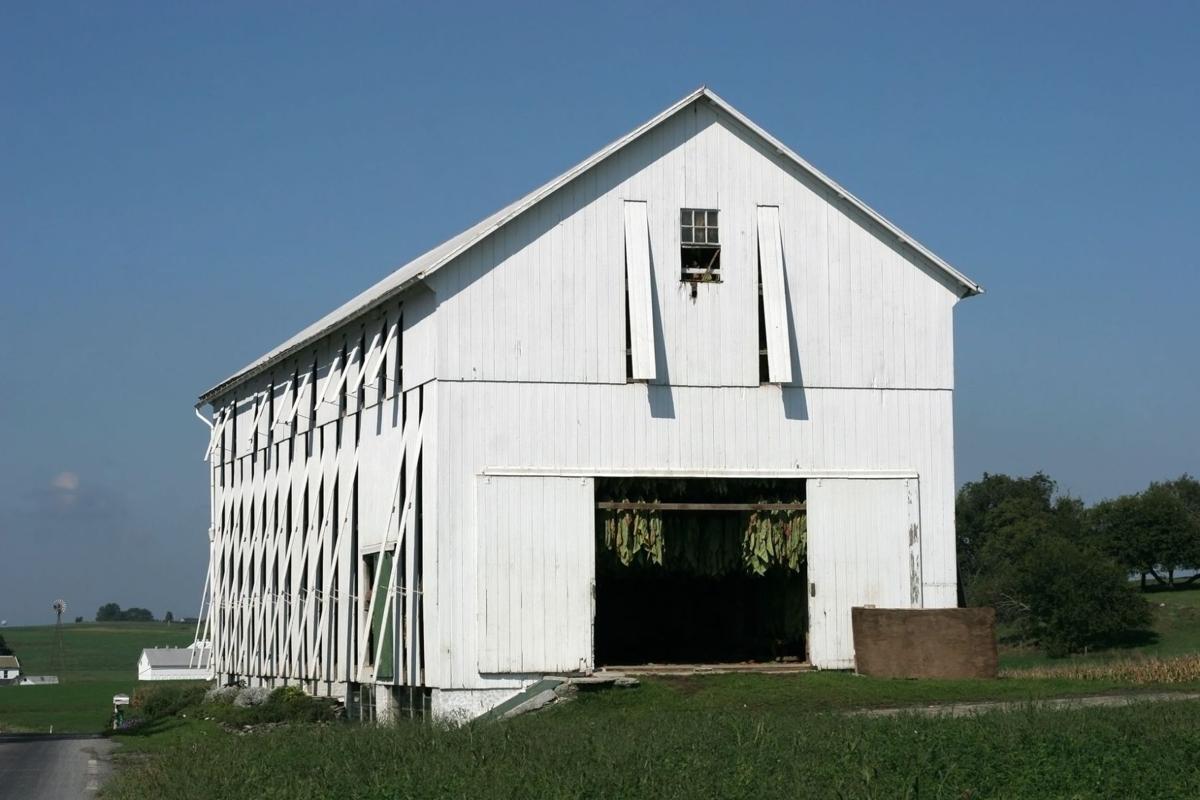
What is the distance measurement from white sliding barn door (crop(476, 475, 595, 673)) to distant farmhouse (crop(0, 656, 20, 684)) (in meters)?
123

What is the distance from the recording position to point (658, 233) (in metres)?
32.7

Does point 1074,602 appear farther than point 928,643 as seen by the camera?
Yes

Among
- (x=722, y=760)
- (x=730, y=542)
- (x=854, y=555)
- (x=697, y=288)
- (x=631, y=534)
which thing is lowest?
(x=722, y=760)

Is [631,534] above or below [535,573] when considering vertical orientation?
above

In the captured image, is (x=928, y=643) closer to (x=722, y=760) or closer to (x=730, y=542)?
(x=730, y=542)

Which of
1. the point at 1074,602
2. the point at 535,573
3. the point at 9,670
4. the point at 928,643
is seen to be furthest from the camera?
the point at 9,670

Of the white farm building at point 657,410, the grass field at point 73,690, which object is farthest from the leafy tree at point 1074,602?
the white farm building at point 657,410

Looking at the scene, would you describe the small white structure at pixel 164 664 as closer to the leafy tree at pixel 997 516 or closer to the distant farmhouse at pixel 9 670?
the distant farmhouse at pixel 9 670

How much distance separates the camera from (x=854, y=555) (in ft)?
107

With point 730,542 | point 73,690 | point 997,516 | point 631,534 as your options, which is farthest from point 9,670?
point 631,534

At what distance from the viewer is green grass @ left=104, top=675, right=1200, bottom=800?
17719 mm

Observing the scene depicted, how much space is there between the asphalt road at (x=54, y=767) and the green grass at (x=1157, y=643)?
51.3m

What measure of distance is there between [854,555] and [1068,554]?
6204cm

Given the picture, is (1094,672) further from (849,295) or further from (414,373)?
(414,373)
